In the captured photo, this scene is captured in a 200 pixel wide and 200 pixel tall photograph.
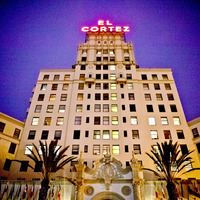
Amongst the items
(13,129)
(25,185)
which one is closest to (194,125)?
(25,185)

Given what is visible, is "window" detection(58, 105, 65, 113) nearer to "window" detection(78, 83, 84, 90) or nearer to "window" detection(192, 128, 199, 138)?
"window" detection(78, 83, 84, 90)

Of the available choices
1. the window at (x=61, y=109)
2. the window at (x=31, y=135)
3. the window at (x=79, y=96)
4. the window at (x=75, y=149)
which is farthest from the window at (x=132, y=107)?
the window at (x=31, y=135)

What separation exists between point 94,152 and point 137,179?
11.1m

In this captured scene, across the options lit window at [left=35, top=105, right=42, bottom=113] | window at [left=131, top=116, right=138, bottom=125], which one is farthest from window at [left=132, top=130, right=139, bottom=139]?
lit window at [left=35, top=105, right=42, bottom=113]

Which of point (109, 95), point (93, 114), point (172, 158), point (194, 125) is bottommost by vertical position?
point (172, 158)

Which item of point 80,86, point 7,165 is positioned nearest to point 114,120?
point 80,86

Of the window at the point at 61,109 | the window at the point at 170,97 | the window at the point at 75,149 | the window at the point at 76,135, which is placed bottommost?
the window at the point at 75,149

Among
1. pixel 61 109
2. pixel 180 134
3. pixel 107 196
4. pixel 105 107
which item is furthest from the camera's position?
pixel 61 109

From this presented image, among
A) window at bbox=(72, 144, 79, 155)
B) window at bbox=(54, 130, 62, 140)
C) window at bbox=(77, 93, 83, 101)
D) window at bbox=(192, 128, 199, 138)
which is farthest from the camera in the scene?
window at bbox=(77, 93, 83, 101)

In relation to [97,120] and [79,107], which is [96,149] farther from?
[79,107]

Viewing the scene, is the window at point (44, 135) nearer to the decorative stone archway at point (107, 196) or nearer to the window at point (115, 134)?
the window at point (115, 134)

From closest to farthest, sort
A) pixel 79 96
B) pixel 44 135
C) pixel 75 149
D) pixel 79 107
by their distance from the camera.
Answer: pixel 75 149 → pixel 44 135 → pixel 79 107 → pixel 79 96

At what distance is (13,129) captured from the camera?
121ft

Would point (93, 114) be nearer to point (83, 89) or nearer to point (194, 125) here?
point (83, 89)
